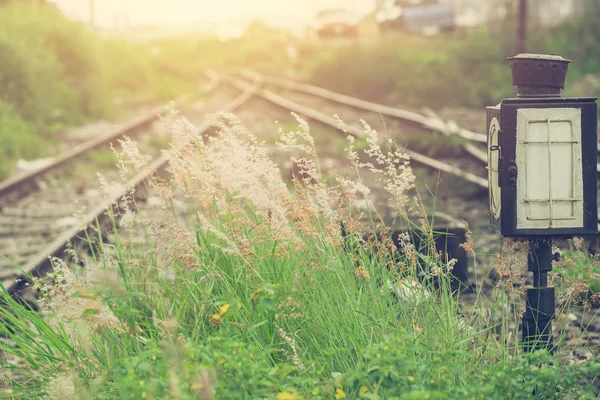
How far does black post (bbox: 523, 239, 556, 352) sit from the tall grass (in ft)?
0.37

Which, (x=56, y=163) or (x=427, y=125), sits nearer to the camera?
(x=56, y=163)

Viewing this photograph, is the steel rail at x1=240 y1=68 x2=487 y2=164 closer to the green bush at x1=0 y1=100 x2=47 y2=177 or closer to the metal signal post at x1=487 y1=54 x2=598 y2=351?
the metal signal post at x1=487 y1=54 x2=598 y2=351

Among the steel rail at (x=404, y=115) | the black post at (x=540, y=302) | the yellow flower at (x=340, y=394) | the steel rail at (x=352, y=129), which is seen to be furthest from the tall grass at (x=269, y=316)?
the steel rail at (x=404, y=115)

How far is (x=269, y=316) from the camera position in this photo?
328cm

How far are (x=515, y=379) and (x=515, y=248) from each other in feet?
3.17

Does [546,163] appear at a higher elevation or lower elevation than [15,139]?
higher

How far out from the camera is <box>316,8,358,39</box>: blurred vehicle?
1421 inches

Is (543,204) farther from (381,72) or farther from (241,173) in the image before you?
(381,72)

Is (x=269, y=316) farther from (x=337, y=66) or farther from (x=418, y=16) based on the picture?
(x=418, y=16)

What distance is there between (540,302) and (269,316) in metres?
1.11

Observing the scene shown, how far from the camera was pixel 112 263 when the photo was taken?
3.72 metres

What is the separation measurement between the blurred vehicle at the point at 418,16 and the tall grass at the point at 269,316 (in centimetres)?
2685

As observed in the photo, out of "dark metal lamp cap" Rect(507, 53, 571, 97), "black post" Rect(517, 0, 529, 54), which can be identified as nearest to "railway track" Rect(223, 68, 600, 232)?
"dark metal lamp cap" Rect(507, 53, 571, 97)

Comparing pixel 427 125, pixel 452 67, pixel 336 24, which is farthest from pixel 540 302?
pixel 336 24
